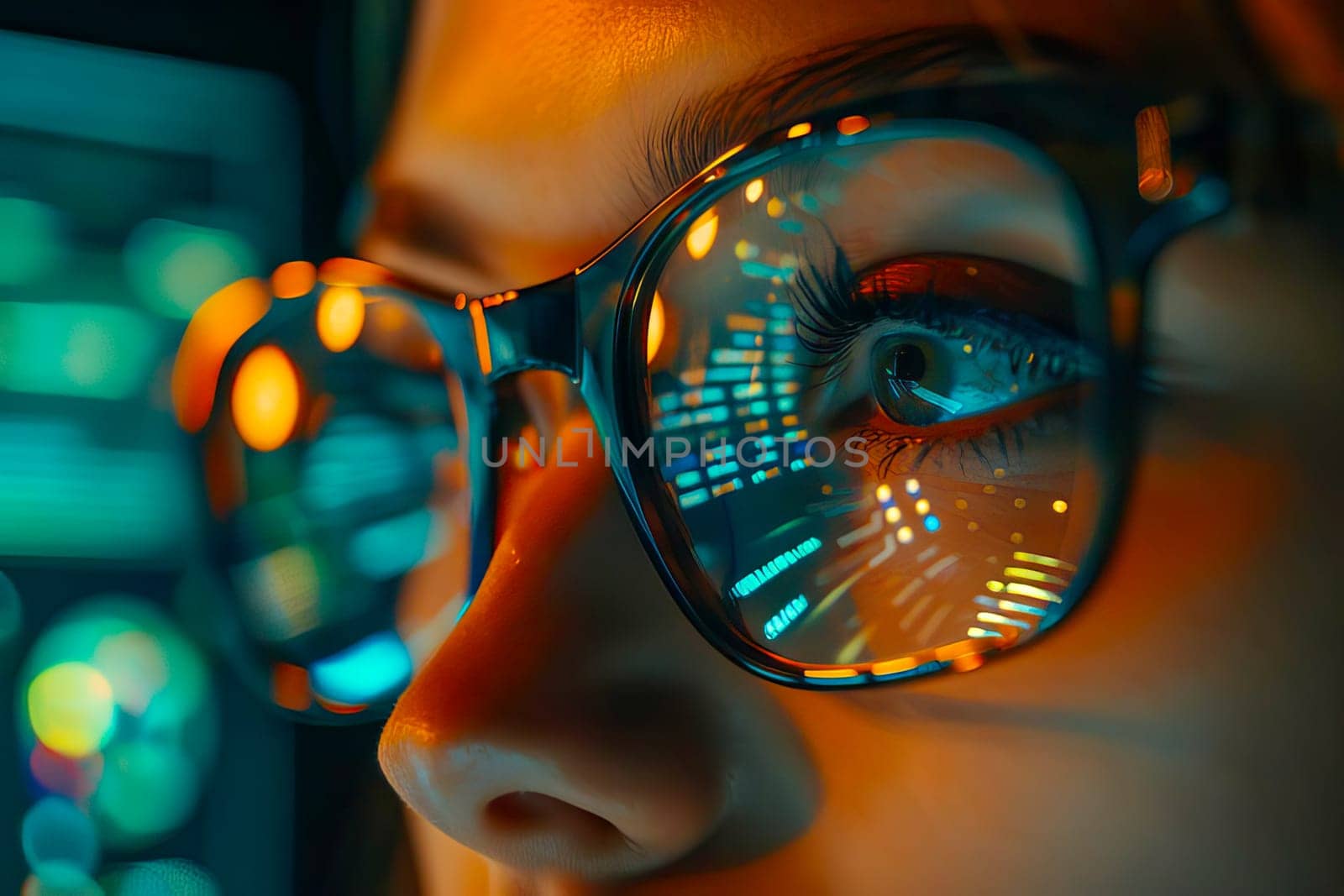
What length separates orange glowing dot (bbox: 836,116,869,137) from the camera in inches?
15.1

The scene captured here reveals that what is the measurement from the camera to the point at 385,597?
0.75 meters

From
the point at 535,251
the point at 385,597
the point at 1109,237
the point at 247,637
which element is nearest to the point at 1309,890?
the point at 1109,237

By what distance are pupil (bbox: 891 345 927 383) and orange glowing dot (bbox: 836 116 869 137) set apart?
0.08 m

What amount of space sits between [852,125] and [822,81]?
1.8 inches

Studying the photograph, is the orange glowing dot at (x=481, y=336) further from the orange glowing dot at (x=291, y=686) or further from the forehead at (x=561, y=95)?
the orange glowing dot at (x=291, y=686)

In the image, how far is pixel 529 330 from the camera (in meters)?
0.53

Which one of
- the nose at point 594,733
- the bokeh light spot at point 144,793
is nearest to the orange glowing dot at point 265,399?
the nose at point 594,733

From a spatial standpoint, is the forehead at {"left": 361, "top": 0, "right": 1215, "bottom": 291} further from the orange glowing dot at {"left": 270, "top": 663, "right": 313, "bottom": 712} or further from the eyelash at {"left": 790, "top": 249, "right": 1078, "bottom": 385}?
the orange glowing dot at {"left": 270, "top": 663, "right": 313, "bottom": 712}

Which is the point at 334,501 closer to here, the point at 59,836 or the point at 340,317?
the point at 340,317

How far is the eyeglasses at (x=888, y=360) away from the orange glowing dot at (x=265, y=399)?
0.90 feet

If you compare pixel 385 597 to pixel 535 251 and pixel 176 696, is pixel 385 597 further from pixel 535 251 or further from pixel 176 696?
pixel 176 696

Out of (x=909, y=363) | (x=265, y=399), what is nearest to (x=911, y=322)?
(x=909, y=363)

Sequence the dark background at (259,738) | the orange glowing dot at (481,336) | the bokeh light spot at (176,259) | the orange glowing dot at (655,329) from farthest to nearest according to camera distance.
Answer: the bokeh light spot at (176,259)
the dark background at (259,738)
the orange glowing dot at (481,336)
the orange glowing dot at (655,329)

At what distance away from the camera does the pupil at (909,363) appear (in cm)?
40
